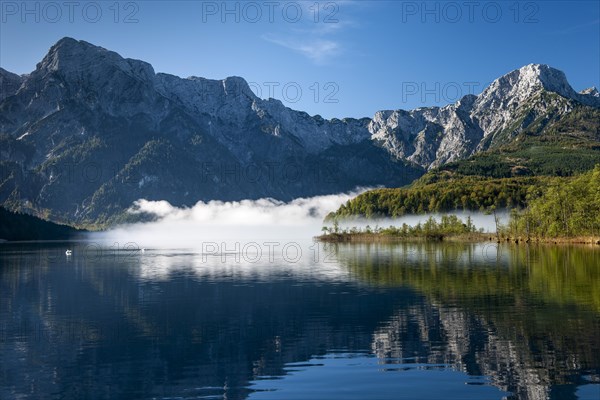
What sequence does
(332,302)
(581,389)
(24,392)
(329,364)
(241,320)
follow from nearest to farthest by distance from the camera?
(581,389)
(24,392)
(329,364)
(241,320)
(332,302)

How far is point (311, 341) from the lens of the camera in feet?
153

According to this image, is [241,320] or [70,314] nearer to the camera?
[241,320]

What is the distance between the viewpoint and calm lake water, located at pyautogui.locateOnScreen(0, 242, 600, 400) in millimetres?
32969

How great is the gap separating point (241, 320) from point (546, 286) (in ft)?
157

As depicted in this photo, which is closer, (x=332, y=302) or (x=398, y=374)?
(x=398, y=374)

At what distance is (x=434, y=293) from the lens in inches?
2953

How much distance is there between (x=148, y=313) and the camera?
64.7m

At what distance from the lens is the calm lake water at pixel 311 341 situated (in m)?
33.0

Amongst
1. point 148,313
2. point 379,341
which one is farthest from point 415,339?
point 148,313

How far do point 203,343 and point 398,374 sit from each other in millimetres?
19197

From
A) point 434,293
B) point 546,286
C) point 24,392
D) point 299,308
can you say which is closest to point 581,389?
point 24,392

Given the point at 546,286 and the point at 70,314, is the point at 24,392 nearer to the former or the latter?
the point at 70,314

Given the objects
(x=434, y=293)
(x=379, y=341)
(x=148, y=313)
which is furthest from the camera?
(x=434, y=293)

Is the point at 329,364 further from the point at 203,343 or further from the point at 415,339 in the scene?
the point at 203,343
